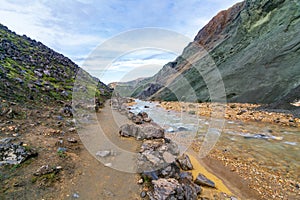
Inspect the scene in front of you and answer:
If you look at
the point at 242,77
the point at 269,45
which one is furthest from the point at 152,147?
the point at 269,45

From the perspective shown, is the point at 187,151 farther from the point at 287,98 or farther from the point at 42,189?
the point at 287,98

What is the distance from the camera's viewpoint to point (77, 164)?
6344 millimetres

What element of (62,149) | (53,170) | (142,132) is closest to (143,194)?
(53,170)

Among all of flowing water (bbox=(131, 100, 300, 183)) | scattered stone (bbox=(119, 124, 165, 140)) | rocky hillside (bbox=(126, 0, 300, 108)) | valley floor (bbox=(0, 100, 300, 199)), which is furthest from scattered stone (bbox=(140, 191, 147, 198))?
rocky hillside (bbox=(126, 0, 300, 108))

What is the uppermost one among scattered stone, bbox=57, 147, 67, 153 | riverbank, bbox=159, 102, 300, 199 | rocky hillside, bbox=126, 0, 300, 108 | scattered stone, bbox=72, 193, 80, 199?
rocky hillside, bbox=126, 0, 300, 108

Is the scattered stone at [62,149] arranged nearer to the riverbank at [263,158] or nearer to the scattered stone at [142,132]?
the scattered stone at [142,132]

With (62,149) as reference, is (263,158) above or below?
above

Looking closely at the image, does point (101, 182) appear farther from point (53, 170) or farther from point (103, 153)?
point (103, 153)

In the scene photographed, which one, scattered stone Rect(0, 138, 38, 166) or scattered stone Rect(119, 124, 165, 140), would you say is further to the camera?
scattered stone Rect(119, 124, 165, 140)

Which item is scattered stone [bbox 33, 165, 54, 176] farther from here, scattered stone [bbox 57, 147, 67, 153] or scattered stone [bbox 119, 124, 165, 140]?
scattered stone [bbox 119, 124, 165, 140]

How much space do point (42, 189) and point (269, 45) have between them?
1261 inches

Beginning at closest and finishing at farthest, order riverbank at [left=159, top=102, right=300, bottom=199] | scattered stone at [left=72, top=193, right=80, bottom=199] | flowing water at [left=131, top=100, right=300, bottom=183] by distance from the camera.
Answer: scattered stone at [left=72, top=193, right=80, bottom=199] → riverbank at [left=159, top=102, right=300, bottom=199] → flowing water at [left=131, top=100, right=300, bottom=183]

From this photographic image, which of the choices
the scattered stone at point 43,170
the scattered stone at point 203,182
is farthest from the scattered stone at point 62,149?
the scattered stone at point 203,182

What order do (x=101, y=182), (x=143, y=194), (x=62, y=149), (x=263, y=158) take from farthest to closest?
1. (x=263, y=158)
2. (x=62, y=149)
3. (x=101, y=182)
4. (x=143, y=194)
